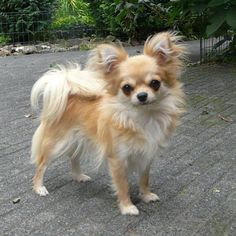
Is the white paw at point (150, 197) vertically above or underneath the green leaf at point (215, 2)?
underneath

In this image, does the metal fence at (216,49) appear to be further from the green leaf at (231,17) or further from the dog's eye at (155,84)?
the dog's eye at (155,84)

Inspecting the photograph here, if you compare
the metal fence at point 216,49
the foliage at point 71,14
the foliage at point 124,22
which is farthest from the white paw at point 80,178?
the foliage at point 71,14

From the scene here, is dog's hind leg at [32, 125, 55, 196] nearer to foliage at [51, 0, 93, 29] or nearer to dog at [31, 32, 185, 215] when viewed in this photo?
dog at [31, 32, 185, 215]

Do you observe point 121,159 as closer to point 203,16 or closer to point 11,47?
point 203,16

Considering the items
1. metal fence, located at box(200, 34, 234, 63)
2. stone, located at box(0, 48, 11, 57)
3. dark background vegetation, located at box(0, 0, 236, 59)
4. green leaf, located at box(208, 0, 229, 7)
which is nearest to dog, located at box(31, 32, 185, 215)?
green leaf, located at box(208, 0, 229, 7)

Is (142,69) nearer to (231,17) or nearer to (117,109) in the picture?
(117,109)

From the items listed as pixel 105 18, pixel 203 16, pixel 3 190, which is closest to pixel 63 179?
pixel 3 190

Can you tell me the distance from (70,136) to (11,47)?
404 inches

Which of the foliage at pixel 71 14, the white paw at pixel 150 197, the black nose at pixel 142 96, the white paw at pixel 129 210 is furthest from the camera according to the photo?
the foliage at pixel 71 14

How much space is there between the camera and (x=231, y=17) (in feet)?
23.9

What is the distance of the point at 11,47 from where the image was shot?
530 inches

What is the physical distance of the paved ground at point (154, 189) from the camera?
10.6 ft

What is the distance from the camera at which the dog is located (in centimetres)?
320

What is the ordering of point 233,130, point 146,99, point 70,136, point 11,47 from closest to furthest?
point 146,99, point 70,136, point 233,130, point 11,47
